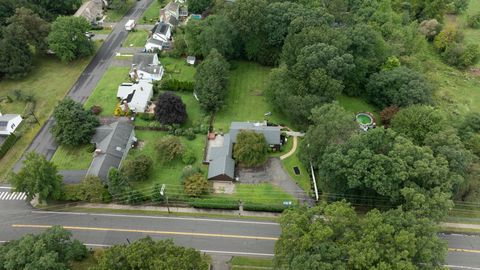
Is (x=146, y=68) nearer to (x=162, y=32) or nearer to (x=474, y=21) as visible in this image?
(x=162, y=32)

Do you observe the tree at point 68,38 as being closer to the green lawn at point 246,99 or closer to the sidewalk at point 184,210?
the green lawn at point 246,99

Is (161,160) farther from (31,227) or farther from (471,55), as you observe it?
(471,55)

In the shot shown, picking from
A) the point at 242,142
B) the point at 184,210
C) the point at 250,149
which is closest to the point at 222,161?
the point at 242,142

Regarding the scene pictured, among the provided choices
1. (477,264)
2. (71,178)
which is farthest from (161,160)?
(477,264)

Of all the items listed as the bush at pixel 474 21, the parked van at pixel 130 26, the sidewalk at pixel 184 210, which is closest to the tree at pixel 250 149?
the sidewalk at pixel 184 210

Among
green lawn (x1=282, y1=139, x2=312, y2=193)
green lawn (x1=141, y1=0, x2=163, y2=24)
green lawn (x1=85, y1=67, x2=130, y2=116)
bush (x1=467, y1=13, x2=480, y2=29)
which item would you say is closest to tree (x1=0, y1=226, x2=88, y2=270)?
green lawn (x1=85, y1=67, x2=130, y2=116)

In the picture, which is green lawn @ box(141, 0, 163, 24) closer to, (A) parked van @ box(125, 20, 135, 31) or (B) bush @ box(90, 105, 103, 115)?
(A) parked van @ box(125, 20, 135, 31)
